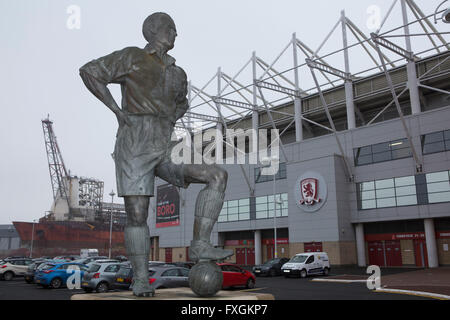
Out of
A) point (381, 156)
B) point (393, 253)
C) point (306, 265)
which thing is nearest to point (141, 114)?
point (306, 265)

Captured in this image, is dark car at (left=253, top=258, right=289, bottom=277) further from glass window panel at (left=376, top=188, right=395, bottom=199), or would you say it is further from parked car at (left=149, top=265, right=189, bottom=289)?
parked car at (left=149, top=265, right=189, bottom=289)

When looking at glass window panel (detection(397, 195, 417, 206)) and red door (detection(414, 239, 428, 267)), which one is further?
red door (detection(414, 239, 428, 267))

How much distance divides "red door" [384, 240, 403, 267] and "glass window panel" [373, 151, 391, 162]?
21.3 feet

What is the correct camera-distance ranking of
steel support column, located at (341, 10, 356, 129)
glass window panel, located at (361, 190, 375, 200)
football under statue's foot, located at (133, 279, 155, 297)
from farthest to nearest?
steel support column, located at (341, 10, 356, 129) → glass window panel, located at (361, 190, 375, 200) → football under statue's foot, located at (133, 279, 155, 297)

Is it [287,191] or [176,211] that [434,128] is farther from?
[176,211]

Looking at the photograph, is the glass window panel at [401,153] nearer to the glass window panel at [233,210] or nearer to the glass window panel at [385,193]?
the glass window panel at [385,193]

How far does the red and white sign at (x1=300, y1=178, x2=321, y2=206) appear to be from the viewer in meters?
33.8

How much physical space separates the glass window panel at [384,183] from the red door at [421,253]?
466cm

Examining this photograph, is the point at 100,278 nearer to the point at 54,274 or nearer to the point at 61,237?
the point at 54,274

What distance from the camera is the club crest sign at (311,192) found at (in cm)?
3347

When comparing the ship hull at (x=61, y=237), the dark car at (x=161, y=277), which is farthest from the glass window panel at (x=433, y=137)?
the ship hull at (x=61, y=237)

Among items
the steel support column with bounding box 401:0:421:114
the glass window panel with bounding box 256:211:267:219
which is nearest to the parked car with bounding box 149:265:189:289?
the steel support column with bounding box 401:0:421:114

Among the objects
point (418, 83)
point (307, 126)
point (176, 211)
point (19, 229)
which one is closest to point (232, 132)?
point (307, 126)
